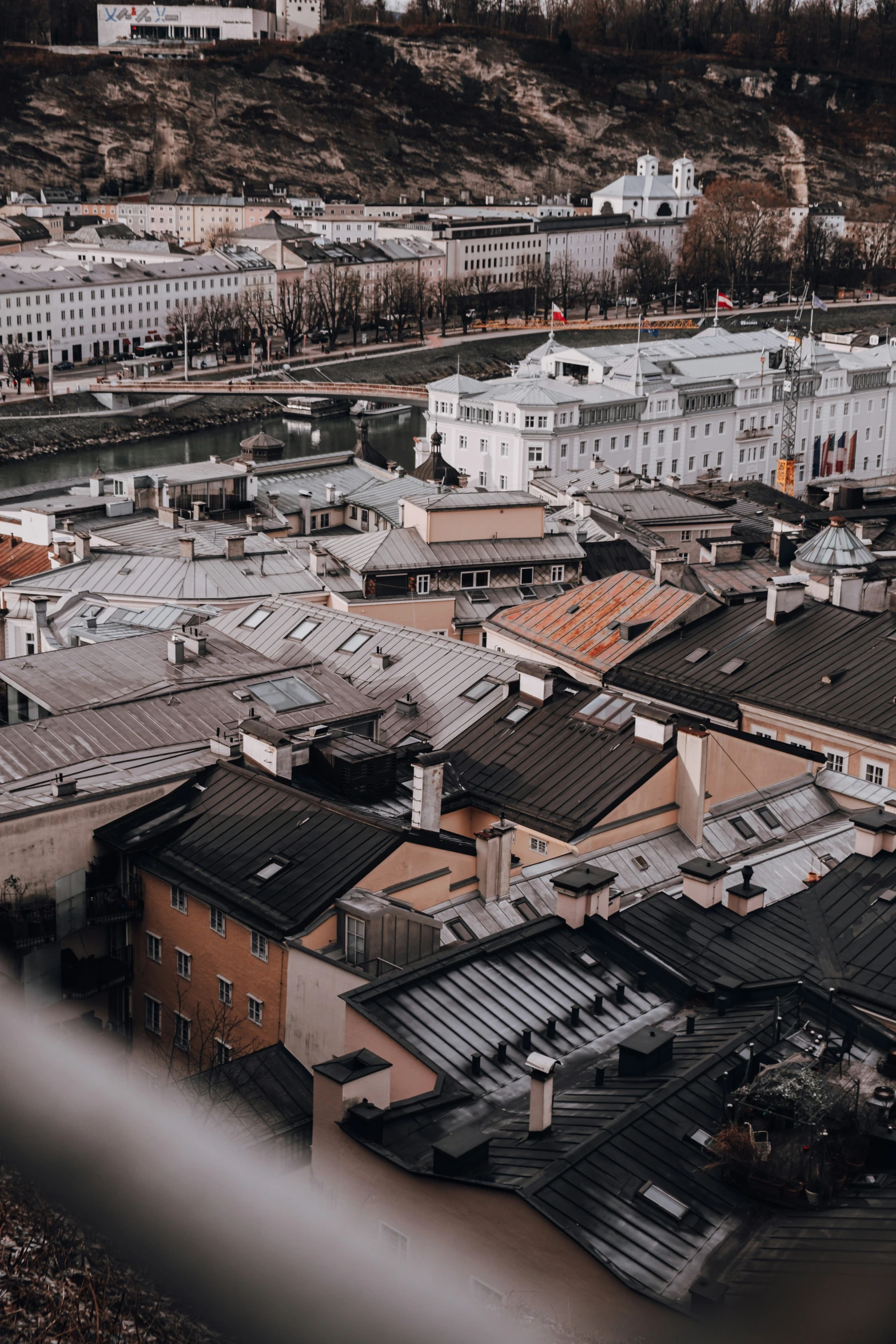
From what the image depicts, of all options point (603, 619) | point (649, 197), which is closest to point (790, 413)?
point (603, 619)

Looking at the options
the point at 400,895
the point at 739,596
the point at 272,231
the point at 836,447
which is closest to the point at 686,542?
the point at 739,596

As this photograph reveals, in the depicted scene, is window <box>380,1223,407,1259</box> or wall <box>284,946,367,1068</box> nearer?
window <box>380,1223,407,1259</box>

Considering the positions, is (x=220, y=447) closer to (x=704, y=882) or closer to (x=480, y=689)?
(x=480, y=689)

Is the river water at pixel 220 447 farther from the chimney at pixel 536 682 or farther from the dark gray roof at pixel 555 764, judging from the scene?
the dark gray roof at pixel 555 764

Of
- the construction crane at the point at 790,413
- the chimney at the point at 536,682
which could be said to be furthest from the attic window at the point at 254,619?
the construction crane at the point at 790,413

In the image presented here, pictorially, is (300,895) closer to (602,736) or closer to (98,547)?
(602,736)

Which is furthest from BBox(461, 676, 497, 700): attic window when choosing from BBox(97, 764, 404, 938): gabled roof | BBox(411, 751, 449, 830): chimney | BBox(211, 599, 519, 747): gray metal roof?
BBox(97, 764, 404, 938): gabled roof

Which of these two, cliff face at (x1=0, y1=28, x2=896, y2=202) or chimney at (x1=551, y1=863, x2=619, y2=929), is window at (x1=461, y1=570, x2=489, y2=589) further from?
cliff face at (x1=0, y1=28, x2=896, y2=202)
